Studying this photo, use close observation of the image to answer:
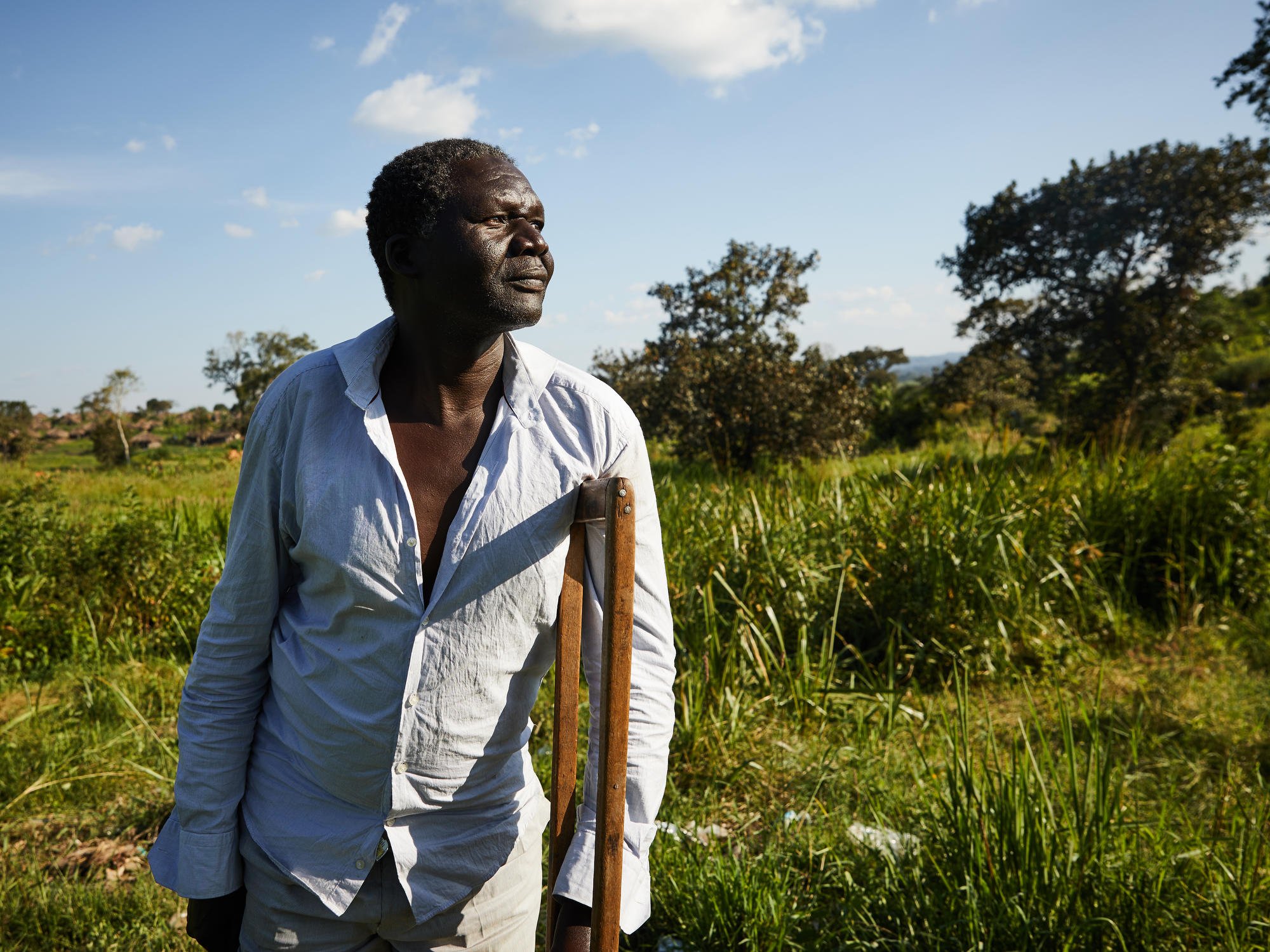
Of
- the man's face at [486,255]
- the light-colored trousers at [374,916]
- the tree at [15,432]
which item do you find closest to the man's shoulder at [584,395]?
the man's face at [486,255]

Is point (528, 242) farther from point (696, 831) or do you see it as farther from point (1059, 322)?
point (1059, 322)

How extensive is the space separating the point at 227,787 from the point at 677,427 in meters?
11.5

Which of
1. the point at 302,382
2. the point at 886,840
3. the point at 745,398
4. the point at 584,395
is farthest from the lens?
the point at 745,398

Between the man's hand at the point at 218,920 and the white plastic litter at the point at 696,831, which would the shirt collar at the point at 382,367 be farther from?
the white plastic litter at the point at 696,831

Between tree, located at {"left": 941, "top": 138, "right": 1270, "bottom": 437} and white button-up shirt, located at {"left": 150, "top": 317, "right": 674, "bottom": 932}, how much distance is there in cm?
1316

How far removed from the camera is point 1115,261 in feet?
46.7

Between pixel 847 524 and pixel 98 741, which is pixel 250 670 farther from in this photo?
pixel 847 524

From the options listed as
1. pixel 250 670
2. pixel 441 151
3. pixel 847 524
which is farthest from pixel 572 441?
pixel 847 524

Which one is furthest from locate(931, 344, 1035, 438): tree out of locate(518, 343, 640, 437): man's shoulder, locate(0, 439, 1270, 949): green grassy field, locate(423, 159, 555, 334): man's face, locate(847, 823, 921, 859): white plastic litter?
locate(423, 159, 555, 334): man's face

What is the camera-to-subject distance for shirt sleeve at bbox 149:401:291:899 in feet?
4.58

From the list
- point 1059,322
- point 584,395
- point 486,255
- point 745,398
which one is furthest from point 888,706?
point 1059,322

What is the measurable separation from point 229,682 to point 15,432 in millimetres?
31026

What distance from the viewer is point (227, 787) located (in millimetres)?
1442

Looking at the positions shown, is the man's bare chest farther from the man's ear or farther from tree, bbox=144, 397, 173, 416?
tree, bbox=144, 397, 173, 416
